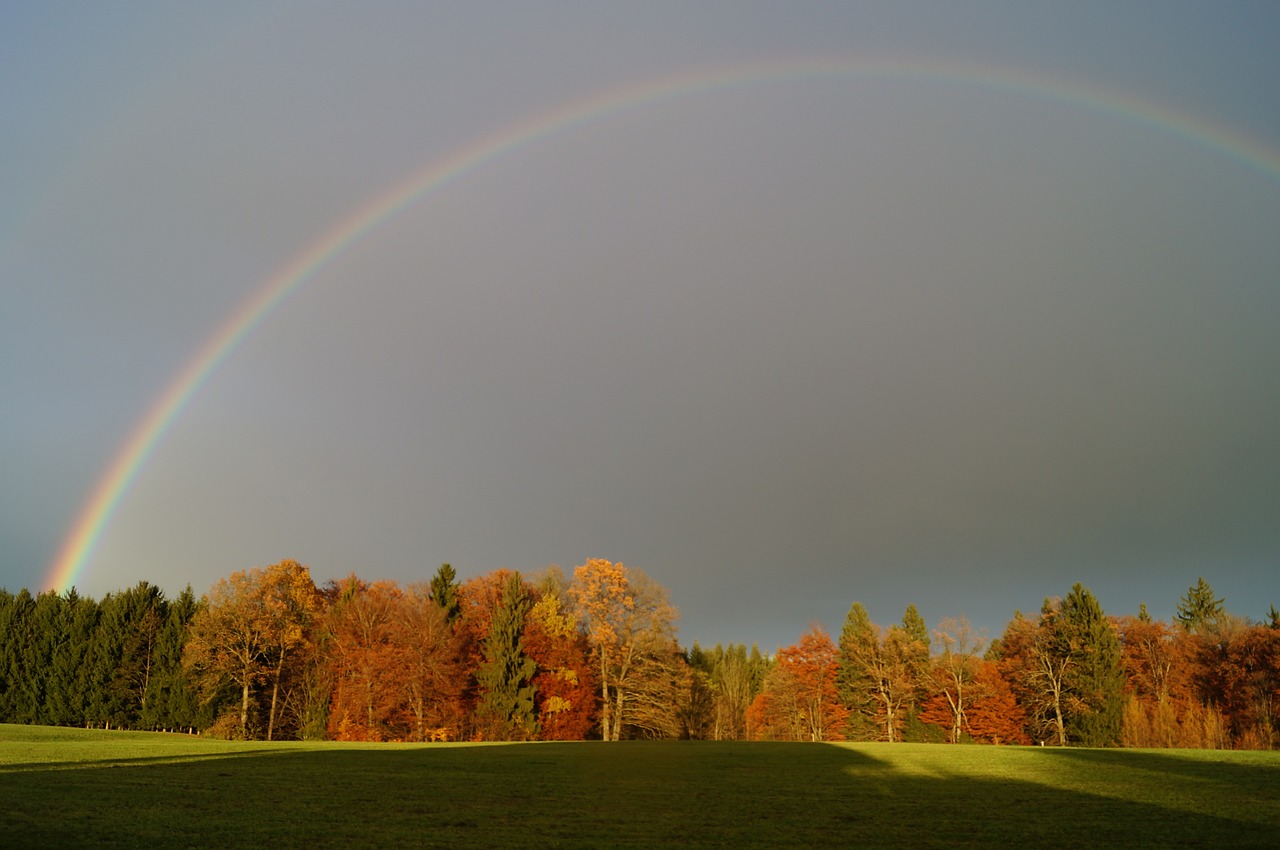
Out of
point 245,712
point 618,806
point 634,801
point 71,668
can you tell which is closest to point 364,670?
point 245,712

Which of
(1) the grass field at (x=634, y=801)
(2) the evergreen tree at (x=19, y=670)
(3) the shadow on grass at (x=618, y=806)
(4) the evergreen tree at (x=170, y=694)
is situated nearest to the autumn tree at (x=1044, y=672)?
(1) the grass field at (x=634, y=801)

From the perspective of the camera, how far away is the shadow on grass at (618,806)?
13.3 metres

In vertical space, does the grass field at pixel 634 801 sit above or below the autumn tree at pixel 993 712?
above

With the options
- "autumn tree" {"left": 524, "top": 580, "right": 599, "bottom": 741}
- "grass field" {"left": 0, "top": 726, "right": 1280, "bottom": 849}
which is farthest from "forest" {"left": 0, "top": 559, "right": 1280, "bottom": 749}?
"grass field" {"left": 0, "top": 726, "right": 1280, "bottom": 849}

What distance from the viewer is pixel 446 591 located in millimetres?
77000

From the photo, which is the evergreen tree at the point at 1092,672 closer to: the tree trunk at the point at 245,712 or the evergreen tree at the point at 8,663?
the tree trunk at the point at 245,712

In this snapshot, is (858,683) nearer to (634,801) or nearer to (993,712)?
(993,712)

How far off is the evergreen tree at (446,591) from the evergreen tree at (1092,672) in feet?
185

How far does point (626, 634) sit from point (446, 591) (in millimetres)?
16795

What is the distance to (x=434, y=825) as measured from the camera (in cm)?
1491

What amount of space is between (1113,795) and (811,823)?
9079mm

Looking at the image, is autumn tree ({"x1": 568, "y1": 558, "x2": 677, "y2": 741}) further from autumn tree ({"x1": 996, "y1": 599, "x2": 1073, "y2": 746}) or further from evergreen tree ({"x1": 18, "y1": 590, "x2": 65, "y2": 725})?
evergreen tree ({"x1": 18, "y1": 590, "x2": 65, "y2": 725})

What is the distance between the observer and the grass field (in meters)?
13.4

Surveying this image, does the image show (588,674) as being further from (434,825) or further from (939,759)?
(434,825)
